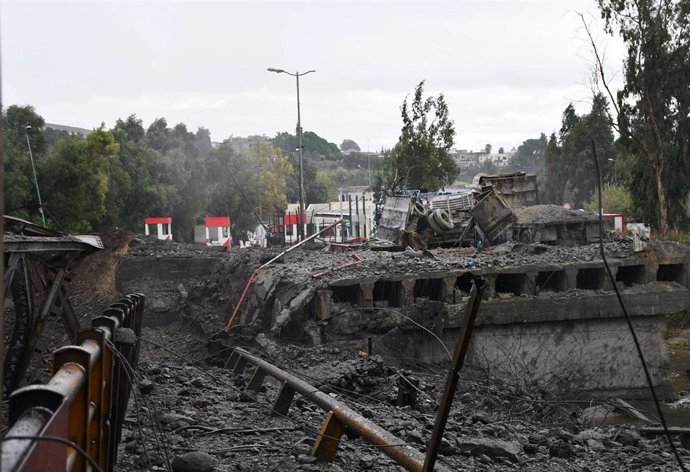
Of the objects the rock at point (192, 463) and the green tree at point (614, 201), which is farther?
the green tree at point (614, 201)

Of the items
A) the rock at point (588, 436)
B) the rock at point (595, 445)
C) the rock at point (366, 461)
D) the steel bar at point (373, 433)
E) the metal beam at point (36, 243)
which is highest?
the metal beam at point (36, 243)

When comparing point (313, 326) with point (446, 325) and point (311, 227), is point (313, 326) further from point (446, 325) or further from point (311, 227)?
point (311, 227)

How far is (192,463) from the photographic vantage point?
6.33 metres

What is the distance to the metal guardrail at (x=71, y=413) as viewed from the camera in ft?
8.06

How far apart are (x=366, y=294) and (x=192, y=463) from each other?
1331 centimetres

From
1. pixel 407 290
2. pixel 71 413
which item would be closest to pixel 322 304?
pixel 407 290

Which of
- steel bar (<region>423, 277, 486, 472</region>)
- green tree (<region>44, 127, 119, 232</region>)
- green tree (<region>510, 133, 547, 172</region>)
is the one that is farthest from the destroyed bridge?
green tree (<region>510, 133, 547, 172</region>)

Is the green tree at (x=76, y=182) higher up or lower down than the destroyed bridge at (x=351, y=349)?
higher up

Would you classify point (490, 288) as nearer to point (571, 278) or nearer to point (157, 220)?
point (571, 278)

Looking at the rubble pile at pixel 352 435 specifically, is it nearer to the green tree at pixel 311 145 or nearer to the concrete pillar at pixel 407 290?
the concrete pillar at pixel 407 290

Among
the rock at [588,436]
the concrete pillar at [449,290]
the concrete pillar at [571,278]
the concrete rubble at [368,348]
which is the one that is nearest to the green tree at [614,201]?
the concrete rubble at [368,348]

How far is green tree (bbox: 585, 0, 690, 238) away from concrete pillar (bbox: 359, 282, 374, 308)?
826 inches

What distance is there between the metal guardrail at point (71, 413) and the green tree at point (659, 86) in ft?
113

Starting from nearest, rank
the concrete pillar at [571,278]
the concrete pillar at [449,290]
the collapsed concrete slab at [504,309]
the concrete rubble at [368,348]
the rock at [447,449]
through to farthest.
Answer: the concrete rubble at [368,348], the rock at [447,449], the collapsed concrete slab at [504,309], the concrete pillar at [449,290], the concrete pillar at [571,278]
